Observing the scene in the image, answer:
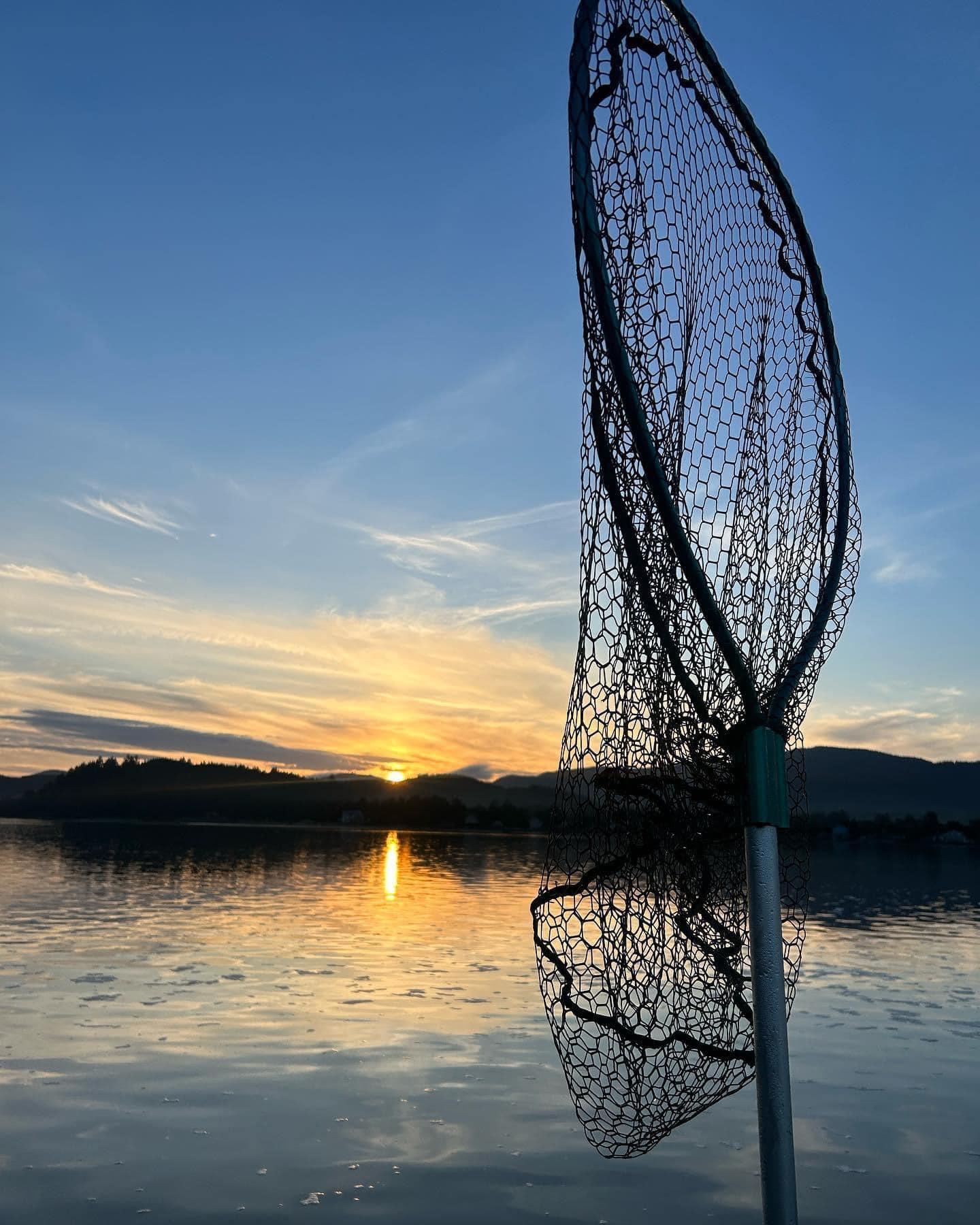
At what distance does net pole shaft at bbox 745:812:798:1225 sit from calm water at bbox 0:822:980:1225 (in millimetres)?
2890

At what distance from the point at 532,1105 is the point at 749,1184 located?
80.2 inches

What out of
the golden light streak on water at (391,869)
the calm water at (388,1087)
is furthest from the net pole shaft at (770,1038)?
the golden light streak on water at (391,869)

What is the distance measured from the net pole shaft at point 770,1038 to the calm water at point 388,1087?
289cm

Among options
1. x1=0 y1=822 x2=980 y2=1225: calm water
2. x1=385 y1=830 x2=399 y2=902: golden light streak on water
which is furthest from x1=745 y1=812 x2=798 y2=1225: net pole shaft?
x1=385 y1=830 x2=399 y2=902: golden light streak on water

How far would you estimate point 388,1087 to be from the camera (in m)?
8.62

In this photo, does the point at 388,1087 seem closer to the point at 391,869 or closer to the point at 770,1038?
the point at 770,1038

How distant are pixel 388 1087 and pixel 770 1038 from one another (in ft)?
18.8

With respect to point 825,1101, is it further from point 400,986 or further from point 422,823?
point 422,823

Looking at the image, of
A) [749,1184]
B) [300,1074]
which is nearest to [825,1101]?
[749,1184]

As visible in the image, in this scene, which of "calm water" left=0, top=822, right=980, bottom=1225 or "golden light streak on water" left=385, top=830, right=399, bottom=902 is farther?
"golden light streak on water" left=385, top=830, right=399, bottom=902

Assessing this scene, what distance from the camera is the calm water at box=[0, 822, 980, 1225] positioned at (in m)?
6.39

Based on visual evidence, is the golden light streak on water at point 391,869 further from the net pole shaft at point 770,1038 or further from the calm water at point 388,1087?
the net pole shaft at point 770,1038

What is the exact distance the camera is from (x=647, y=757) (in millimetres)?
4324

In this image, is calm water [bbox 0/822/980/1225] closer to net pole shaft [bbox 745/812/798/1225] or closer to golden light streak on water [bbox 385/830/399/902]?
net pole shaft [bbox 745/812/798/1225]
